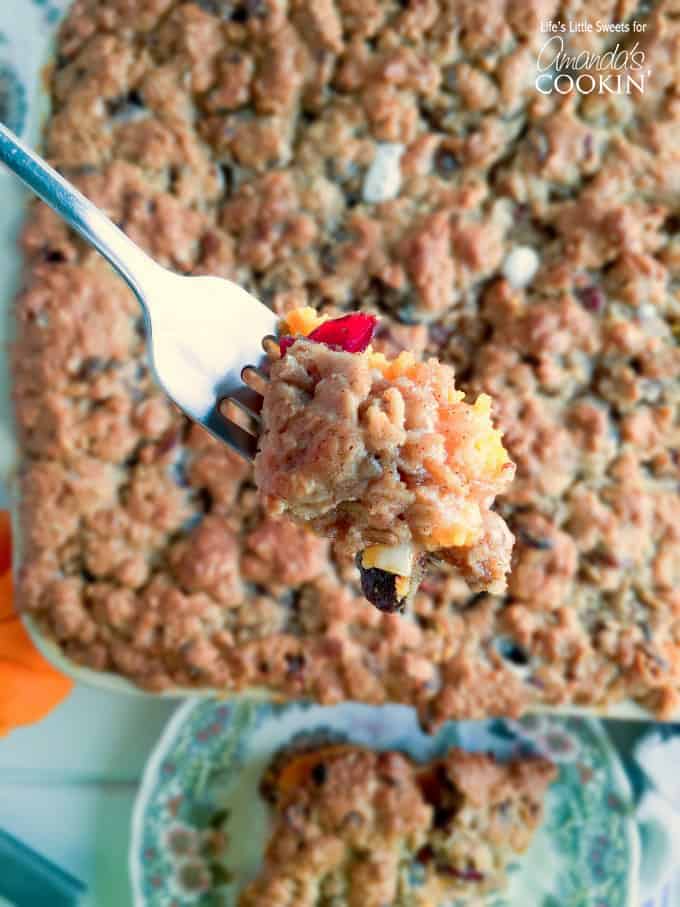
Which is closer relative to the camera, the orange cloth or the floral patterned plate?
the orange cloth

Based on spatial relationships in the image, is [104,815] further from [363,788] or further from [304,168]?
[304,168]

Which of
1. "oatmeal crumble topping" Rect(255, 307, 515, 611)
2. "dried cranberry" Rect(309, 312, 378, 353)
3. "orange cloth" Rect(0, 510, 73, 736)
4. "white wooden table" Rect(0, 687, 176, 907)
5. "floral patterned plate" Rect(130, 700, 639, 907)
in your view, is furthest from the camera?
"white wooden table" Rect(0, 687, 176, 907)

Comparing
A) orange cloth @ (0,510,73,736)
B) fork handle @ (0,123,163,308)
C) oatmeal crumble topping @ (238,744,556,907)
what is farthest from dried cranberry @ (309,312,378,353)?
oatmeal crumble topping @ (238,744,556,907)

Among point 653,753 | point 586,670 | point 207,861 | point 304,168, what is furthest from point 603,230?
point 207,861

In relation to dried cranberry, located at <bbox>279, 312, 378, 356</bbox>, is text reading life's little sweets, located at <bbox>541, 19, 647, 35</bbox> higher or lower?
higher

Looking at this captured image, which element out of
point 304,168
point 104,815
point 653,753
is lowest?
point 104,815

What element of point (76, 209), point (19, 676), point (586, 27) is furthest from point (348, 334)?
point (19, 676)

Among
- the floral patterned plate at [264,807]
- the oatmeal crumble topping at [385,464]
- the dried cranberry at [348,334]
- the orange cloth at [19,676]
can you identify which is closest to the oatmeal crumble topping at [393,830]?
the floral patterned plate at [264,807]

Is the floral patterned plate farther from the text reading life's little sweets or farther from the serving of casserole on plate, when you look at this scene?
the text reading life's little sweets
